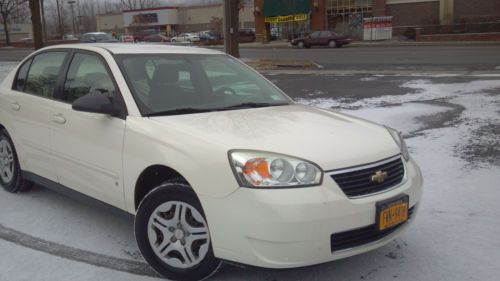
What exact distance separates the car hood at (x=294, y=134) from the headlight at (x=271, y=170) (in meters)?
0.05

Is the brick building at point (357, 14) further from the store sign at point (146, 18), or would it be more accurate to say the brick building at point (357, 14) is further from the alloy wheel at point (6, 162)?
the store sign at point (146, 18)

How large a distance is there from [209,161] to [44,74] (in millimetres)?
2587

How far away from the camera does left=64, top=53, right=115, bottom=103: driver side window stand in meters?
4.15

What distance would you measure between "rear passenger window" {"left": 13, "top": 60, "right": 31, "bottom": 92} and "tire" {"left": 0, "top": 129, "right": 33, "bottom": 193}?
0.46m

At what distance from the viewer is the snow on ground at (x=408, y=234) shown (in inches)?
138

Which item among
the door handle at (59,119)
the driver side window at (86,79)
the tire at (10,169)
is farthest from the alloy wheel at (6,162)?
the driver side window at (86,79)

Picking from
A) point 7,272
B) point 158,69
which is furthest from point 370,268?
point 7,272

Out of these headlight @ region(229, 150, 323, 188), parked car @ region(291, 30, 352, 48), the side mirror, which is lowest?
headlight @ region(229, 150, 323, 188)

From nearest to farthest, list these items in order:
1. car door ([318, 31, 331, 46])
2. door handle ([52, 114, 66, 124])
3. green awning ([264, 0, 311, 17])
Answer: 1. door handle ([52, 114, 66, 124])
2. car door ([318, 31, 331, 46])
3. green awning ([264, 0, 311, 17])

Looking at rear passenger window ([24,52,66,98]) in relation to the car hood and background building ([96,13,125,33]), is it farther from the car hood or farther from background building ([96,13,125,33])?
background building ([96,13,125,33])

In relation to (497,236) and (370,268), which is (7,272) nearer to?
(370,268)

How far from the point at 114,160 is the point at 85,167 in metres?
0.42

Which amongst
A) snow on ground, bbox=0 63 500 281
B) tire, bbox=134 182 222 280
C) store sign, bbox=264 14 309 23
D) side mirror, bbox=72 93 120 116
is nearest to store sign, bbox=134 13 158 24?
store sign, bbox=264 14 309 23

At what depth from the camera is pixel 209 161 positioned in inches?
123
